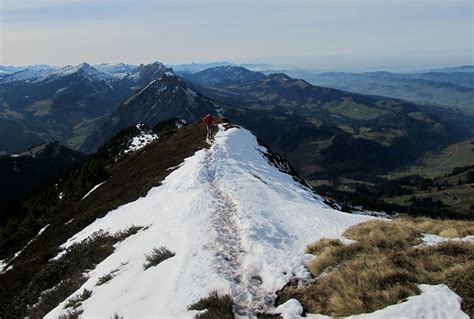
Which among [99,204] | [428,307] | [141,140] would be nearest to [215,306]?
[428,307]

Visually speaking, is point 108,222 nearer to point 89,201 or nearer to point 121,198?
point 121,198

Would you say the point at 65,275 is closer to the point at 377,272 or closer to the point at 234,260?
the point at 234,260

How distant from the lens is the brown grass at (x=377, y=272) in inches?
471

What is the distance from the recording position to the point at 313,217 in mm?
24078

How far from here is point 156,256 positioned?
1842 centimetres

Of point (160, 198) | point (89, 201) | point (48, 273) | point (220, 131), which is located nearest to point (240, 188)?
point (160, 198)

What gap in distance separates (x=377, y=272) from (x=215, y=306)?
197 inches

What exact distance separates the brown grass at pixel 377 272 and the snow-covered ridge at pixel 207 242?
1.08m

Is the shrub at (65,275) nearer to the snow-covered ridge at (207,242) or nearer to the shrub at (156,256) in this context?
the snow-covered ridge at (207,242)

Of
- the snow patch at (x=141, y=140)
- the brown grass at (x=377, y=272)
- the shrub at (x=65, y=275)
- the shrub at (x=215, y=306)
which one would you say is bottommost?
the snow patch at (x=141, y=140)

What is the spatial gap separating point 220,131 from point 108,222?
28.0 m

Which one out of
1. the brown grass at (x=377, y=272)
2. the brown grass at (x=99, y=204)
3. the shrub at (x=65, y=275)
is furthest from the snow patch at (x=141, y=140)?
the brown grass at (x=377, y=272)

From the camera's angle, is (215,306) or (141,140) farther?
(141,140)

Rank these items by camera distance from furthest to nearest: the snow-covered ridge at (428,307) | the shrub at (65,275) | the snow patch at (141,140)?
the snow patch at (141,140)
the shrub at (65,275)
the snow-covered ridge at (428,307)
